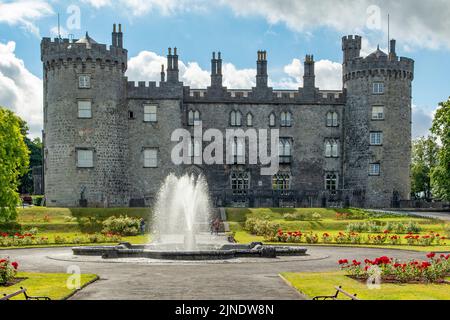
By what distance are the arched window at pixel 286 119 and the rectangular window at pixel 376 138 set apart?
7.40 metres

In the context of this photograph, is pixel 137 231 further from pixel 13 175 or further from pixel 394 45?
pixel 394 45

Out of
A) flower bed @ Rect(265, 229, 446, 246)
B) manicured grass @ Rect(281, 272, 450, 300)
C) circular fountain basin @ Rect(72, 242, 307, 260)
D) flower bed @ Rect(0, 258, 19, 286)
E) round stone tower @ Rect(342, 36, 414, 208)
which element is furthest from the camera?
round stone tower @ Rect(342, 36, 414, 208)

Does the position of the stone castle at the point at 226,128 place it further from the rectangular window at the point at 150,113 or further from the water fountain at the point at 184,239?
the water fountain at the point at 184,239

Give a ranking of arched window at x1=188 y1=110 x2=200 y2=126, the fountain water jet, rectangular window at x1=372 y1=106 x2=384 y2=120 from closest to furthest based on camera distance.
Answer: the fountain water jet
rectangular window at x1=372 y1=106 x2=384 y2=120
arched window at x1=188 y1=110 x2=200 y2=126

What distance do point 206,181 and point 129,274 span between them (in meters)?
36.7

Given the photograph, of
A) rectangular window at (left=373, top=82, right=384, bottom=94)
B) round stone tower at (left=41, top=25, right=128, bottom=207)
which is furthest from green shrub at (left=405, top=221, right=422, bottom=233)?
round stone tower at (left=41, top=25, right=128, bottom=207)

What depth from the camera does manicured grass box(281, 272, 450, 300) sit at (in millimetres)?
15805

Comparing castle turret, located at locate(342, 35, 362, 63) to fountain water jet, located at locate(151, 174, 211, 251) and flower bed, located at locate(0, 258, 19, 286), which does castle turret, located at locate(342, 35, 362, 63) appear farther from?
flower bed, located at locate(0, 258, 19, 286)

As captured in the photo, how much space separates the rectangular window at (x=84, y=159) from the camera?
52.7 m

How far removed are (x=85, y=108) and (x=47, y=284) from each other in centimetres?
3658

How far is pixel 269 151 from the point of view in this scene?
58156 mm

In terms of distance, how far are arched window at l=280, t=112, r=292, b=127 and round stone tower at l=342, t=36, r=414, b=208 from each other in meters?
5.57

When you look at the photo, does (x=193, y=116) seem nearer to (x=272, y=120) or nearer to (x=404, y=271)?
(x=272, y=120)
